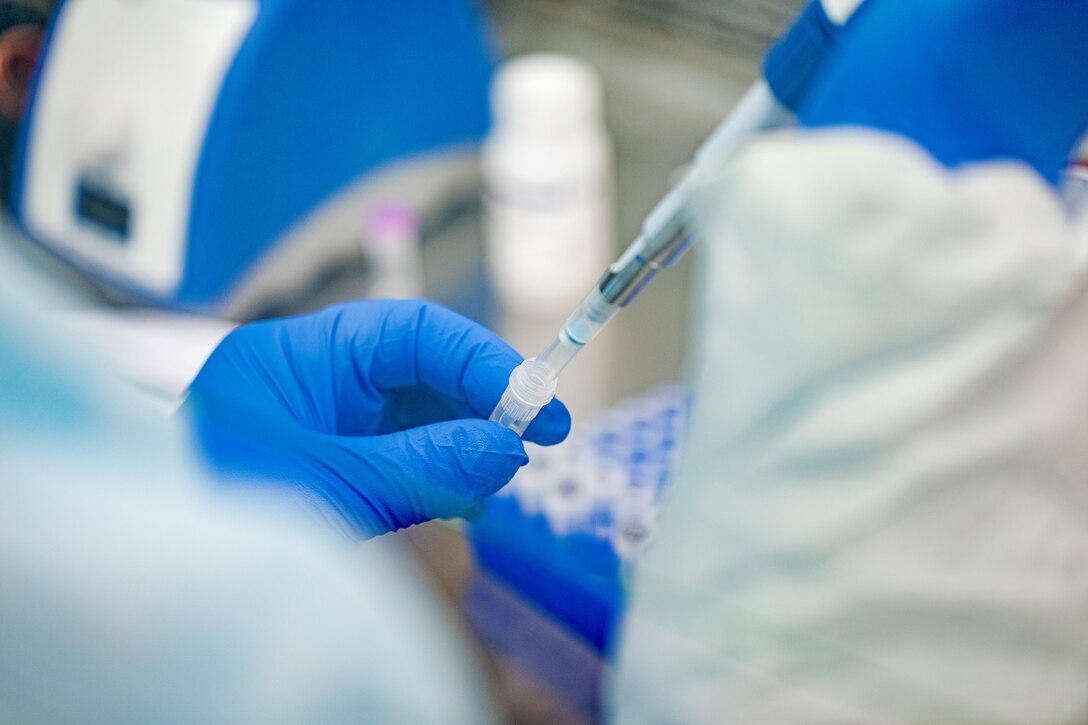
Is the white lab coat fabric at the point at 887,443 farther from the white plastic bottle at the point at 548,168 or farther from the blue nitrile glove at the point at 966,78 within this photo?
the white plastic bottle at the point at 548,168

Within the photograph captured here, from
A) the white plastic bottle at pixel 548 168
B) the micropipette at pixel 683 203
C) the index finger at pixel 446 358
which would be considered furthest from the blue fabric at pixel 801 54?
the white plastic bottle at pixel 548 168

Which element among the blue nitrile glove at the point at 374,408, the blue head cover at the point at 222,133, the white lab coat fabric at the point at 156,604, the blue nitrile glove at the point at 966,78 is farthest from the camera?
the blue head cover at the point at 222,133

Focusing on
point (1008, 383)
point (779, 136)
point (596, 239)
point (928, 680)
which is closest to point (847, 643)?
point (928, 680)

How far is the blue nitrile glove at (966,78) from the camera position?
1.60 feet

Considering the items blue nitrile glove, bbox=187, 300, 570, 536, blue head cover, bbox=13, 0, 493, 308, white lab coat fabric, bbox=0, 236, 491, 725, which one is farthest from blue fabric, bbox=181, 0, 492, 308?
white lab coat fabric, bbox=0, 236, 491, 725

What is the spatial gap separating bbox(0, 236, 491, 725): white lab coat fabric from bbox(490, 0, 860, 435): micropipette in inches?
8.6

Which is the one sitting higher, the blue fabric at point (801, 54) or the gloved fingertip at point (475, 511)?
the blue fabric at point (801, 54)

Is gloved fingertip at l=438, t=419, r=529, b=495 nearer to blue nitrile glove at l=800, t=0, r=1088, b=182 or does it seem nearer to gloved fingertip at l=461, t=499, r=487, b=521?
gloved fingertip at l=461, t=499, r=487, b=521

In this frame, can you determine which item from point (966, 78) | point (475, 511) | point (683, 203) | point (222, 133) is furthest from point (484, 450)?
point (222, 133)

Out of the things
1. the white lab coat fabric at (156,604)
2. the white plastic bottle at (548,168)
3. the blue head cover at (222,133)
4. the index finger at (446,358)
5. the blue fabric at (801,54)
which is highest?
the blue fabric at (801,54)

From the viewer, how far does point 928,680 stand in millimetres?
430

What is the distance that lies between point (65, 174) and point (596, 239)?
0.44m

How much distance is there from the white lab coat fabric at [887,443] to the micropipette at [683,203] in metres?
0.02

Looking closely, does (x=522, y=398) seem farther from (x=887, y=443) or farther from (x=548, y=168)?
(x=548, y=168)
